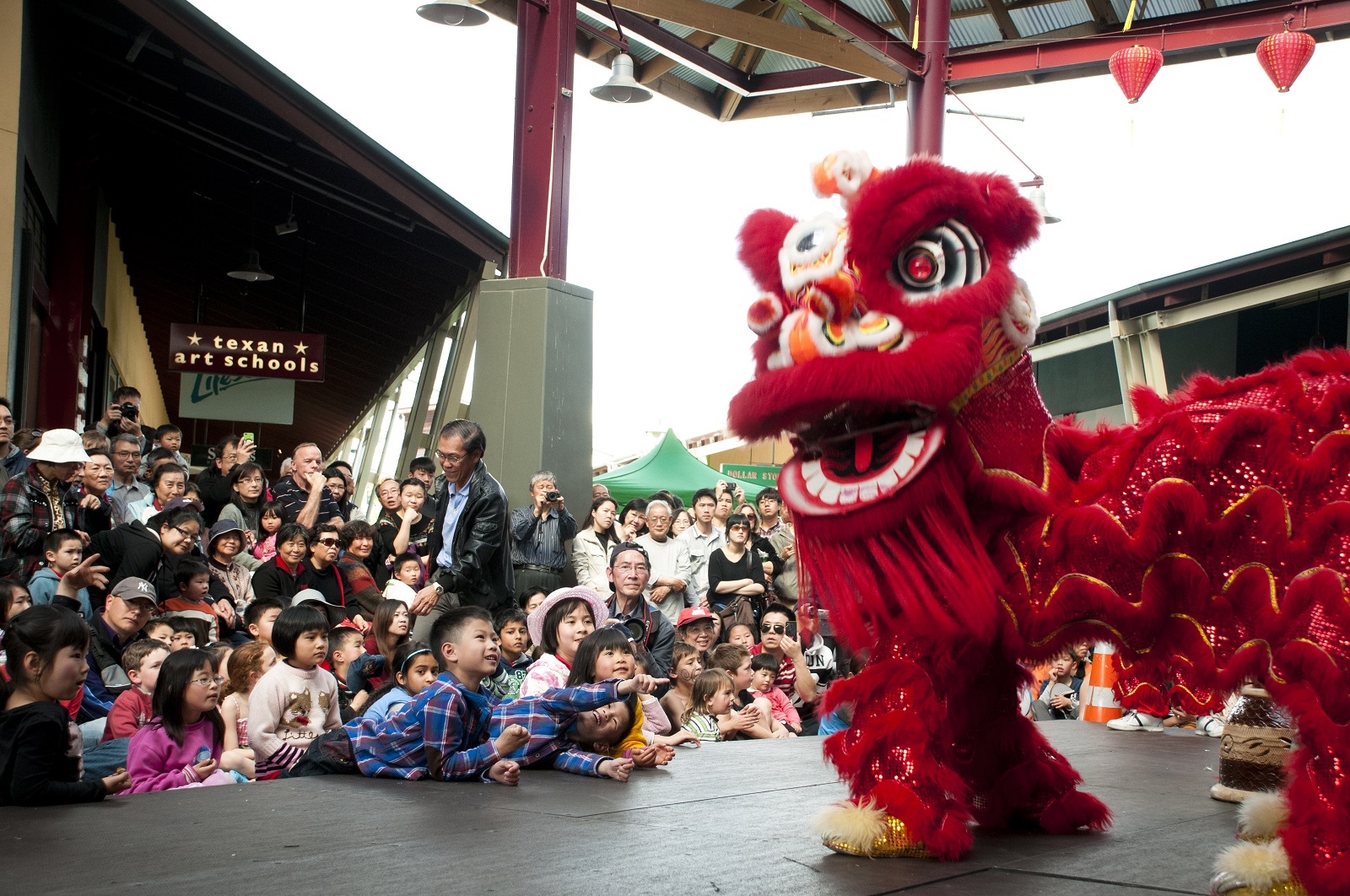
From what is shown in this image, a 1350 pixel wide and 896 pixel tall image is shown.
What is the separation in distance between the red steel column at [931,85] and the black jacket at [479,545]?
6.13 metres

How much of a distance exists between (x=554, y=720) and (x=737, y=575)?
3291mm

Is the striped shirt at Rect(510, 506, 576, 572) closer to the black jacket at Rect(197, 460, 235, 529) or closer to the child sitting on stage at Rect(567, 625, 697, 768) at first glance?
the black jacket at Rect(197, 460, 235, 529)

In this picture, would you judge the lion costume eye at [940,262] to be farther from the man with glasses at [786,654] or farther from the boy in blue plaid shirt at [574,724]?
the man with glasses at [786,654]

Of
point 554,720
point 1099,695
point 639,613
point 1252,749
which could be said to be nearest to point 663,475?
point 1099,695

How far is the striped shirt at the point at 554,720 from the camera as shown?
3654 mm

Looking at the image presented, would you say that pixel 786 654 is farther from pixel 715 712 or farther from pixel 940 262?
pixel 940 262

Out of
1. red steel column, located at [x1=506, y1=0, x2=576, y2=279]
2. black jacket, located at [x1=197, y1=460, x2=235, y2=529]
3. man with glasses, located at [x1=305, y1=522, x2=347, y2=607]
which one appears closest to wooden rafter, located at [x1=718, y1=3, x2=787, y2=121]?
red steel column, located at [x1=506, y1=0, x2=576, y2=279]

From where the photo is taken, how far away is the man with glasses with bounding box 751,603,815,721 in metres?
5.98

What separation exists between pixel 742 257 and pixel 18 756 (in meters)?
1.93

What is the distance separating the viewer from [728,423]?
8.16 feet

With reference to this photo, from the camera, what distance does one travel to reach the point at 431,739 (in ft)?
11.2

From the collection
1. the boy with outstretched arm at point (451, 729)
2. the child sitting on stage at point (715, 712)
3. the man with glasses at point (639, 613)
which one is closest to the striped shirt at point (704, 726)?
the child sitting on stage at point (715, 712)

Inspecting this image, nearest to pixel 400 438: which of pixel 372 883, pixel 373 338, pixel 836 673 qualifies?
pixel 373 338

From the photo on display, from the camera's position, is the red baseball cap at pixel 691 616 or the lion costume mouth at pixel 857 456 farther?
the red baseball cap at pixel 691 616
